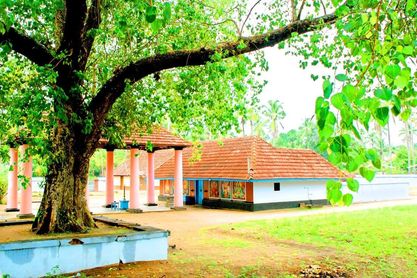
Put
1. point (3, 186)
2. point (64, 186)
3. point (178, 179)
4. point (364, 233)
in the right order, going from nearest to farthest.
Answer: point (64, 186), point (364, 233), point (178, 179), point (3, 186)

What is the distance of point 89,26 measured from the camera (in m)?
11.0

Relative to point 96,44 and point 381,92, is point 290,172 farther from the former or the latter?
point 381,92

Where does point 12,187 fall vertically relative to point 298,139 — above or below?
below

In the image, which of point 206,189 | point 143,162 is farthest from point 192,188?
point 143,162

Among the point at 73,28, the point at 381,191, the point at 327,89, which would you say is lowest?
the point at 381,191

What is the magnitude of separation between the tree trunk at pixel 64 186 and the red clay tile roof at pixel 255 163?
14393 mm

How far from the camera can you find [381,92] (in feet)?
7.18

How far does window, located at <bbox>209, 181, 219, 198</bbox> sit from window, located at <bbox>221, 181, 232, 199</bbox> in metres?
0.59

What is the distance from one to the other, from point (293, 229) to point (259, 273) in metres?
7.29

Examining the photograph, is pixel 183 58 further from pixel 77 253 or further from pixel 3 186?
pixel 3 186

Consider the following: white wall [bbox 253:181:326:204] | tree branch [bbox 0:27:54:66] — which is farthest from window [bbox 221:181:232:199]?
tree branch [bbox 0:27:54:66]

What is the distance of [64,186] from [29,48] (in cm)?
364

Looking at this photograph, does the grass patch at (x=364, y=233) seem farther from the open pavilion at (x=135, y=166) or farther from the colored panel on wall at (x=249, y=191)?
the open pavilion at (x=135, y=166)

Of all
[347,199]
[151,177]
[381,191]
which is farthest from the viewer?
[381,191]
